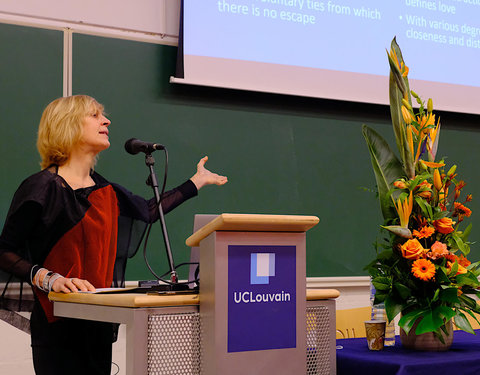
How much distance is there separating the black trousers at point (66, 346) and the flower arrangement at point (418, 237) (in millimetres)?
906

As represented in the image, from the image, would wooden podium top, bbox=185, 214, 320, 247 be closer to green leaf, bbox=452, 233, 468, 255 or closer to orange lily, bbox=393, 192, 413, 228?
orange lily, bbox=393, 192, 413, 228

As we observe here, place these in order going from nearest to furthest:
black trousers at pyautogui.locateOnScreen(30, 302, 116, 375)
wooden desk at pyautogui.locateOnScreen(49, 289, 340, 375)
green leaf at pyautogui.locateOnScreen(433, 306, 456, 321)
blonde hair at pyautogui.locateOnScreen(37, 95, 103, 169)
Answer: wooden desk at pyautogui.locateOnScreen(49, 289, 340, 375)
green leaf at pyautogui.locateOnScreen(433, 306, 456, 321)
black trousers at pyautogui.locateOnScreen(30, 302, 116, 375)
blonde hair at pyautogui.locateOnScreen(37, 95, 103, 169)

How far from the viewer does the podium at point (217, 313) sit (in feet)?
4.03

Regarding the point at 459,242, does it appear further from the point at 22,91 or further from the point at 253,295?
the point at 22,91

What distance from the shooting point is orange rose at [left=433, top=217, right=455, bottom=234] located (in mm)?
1656

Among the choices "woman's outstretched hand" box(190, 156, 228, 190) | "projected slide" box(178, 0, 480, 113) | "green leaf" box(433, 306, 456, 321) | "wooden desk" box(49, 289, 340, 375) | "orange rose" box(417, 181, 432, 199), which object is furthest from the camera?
"projected slide" box(178, 0, 480, 113)

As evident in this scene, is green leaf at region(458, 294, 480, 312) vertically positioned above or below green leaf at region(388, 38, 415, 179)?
Result: below

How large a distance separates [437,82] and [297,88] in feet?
3.21

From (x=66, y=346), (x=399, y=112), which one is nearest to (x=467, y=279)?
(x=399, y=112)

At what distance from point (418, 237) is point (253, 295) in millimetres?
587

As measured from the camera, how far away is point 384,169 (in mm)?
1809

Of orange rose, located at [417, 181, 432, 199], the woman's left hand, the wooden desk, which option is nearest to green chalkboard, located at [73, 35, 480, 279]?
the woman's left hand

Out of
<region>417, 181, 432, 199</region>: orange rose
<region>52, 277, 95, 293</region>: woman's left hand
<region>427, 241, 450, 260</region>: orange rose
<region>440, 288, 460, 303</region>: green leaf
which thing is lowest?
<region>440, 288, 460, 303</region>: green leaf

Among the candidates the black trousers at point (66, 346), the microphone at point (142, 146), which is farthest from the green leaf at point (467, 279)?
the black trousers at point (66, 346)
